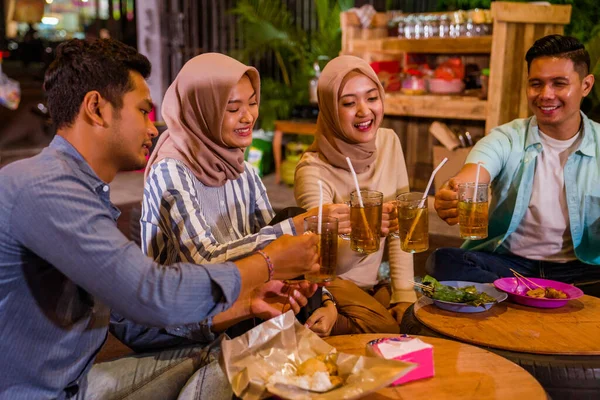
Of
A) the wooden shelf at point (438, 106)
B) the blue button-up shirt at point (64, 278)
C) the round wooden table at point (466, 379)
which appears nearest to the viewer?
the blue button-up shirt at point (64, 278)

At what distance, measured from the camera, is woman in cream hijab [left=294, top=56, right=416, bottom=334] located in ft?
9.50

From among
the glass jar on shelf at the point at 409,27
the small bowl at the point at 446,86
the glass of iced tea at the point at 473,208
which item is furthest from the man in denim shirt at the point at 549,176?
the glass jar on shelf at the point at 409,27

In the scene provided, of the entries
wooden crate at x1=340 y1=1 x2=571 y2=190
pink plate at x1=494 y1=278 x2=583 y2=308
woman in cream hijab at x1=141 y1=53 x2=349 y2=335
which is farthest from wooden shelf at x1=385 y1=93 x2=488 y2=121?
woman in cream hijab at x1=141 y1=53 x2=349 y2=335

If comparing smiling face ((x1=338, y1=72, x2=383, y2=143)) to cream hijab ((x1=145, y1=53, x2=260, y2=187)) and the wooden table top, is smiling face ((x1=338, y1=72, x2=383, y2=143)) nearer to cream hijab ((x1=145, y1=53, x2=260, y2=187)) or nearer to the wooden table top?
cream hijab ((x1=145, y1=53, x2=260, y2=187))

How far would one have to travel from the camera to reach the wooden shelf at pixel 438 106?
5879 mm

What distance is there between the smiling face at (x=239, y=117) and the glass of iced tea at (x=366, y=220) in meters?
0.59

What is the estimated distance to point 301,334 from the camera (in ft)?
6.07

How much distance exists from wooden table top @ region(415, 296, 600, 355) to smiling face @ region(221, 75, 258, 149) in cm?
90

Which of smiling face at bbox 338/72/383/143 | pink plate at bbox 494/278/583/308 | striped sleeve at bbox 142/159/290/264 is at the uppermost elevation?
smiling face at bbox 338/72/383/143

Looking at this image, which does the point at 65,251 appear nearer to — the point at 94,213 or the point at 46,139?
the point at 94,213

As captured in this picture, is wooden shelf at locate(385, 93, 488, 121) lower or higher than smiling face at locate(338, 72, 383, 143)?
lower

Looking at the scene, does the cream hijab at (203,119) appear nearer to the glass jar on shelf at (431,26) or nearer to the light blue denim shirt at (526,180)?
the light blue denim shirt at (526,180)

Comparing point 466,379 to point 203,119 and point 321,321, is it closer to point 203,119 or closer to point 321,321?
point 321,321

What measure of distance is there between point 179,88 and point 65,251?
1209 mm
